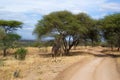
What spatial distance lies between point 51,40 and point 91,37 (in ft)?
23.4

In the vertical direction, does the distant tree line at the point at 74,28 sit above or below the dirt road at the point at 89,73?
above

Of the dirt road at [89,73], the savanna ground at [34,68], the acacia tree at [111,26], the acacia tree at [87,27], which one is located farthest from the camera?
the acacia tree at [87,27]

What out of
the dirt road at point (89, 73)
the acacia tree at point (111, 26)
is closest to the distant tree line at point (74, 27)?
the acacia tree at point (111, 26)

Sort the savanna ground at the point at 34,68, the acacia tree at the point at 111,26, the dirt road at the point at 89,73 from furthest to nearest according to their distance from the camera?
the acacia tree at the point at 111,26, the savanna ground at the point at 34,68, the dirt road at the point at 89,73

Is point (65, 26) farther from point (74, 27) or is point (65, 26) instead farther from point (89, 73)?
point (89, 73)

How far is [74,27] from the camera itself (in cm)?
4644

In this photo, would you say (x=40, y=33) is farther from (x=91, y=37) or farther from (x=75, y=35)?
(x=91, y=37)

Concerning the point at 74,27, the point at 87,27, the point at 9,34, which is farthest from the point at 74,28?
the point at 9,34

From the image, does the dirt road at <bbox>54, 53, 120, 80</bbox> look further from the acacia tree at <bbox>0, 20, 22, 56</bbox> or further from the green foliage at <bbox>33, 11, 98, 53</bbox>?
the acacia tree at <bbox>0, 20, 22, 56</bbox>

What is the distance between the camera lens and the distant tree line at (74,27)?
4672cm

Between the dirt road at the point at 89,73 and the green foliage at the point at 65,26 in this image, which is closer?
the dirt road at the point at 89,73

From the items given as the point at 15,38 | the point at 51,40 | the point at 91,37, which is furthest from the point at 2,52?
the point at 91,37

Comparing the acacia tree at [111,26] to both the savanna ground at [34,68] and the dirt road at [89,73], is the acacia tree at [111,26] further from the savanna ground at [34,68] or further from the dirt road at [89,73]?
the dirt road at [89,73]

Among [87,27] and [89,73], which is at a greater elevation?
[87,27]
